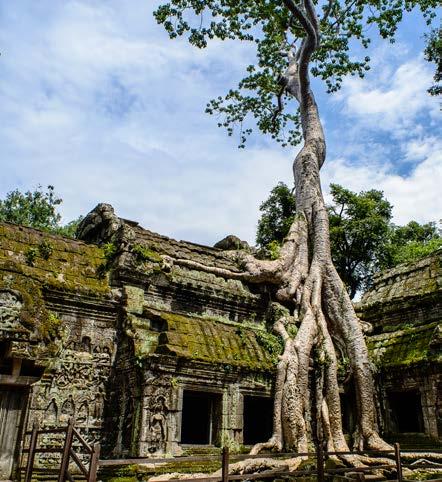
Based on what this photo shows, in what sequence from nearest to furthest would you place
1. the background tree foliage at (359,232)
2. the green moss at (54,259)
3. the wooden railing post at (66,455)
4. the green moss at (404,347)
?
the wooden railing post at (66,455) < the green moss at (54,259) < the green moss at (404,347) < the background tree foliage at (359,232)

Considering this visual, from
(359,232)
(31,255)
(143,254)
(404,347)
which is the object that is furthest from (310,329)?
(359,232)

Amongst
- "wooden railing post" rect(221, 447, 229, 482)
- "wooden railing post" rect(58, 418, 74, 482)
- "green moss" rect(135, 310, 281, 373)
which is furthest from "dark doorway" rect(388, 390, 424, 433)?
"wooden railing post" rect(58, 418, 74, 482)

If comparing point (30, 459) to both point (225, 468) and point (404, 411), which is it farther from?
point (404, 411)

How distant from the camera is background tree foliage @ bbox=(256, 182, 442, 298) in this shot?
23562 millimetres

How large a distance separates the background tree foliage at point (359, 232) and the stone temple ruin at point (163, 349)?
13008 mm

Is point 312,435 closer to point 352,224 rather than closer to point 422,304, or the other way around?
point 422,304

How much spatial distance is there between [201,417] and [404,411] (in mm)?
4187

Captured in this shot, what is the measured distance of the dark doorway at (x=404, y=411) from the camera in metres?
9.69

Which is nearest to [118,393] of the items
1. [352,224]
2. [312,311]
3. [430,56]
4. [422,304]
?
[312,311]

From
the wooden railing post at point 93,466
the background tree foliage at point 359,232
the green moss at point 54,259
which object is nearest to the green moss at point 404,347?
the green moss at point 54,259

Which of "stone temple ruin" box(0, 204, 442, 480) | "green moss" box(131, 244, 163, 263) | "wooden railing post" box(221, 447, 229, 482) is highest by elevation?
"green moss" box(131, 244, 163, 263)

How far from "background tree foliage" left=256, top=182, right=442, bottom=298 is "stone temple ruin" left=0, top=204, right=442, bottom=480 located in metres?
13.0

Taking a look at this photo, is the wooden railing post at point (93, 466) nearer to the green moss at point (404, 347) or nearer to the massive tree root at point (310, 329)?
the massive tree root at point (310, 329)

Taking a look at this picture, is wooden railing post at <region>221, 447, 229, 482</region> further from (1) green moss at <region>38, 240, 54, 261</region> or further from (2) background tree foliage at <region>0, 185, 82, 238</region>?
(2) background tree foliage at <region>0, 185, 82, 238</region>
